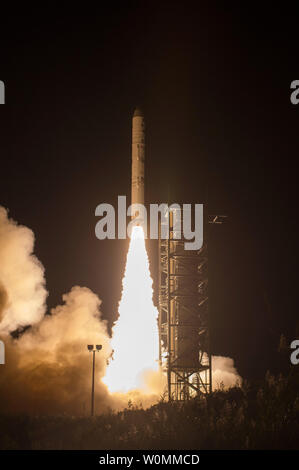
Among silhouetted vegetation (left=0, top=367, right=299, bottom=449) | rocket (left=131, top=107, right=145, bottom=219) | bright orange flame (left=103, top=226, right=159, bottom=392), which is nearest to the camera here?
silhouetted vegetation (left=0, top=367, right=299, bottom=449)

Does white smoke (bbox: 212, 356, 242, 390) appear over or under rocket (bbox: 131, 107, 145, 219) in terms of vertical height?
under

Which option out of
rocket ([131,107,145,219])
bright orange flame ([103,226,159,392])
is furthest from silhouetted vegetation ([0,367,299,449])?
rocket ([131,107,145,219])

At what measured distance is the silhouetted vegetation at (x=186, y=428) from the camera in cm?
3572

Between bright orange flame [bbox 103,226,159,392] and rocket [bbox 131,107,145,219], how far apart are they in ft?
9.71

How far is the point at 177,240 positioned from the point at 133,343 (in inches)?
370

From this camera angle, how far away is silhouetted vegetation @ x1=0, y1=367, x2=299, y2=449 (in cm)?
3572

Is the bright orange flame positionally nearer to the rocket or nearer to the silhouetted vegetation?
the rocket

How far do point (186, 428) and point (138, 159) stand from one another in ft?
105

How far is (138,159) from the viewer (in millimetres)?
65250

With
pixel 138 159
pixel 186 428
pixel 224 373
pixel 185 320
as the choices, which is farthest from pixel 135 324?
pixel 186 428

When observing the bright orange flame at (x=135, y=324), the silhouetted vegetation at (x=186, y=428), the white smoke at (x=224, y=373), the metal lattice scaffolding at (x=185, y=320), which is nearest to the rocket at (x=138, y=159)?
the bright orange flame at (x=135, y=324)

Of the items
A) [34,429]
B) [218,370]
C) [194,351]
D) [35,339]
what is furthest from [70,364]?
[34,429]

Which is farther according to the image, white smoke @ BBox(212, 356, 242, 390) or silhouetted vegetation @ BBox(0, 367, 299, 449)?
white smoke @ BBox(212, 356, 242, 390)
